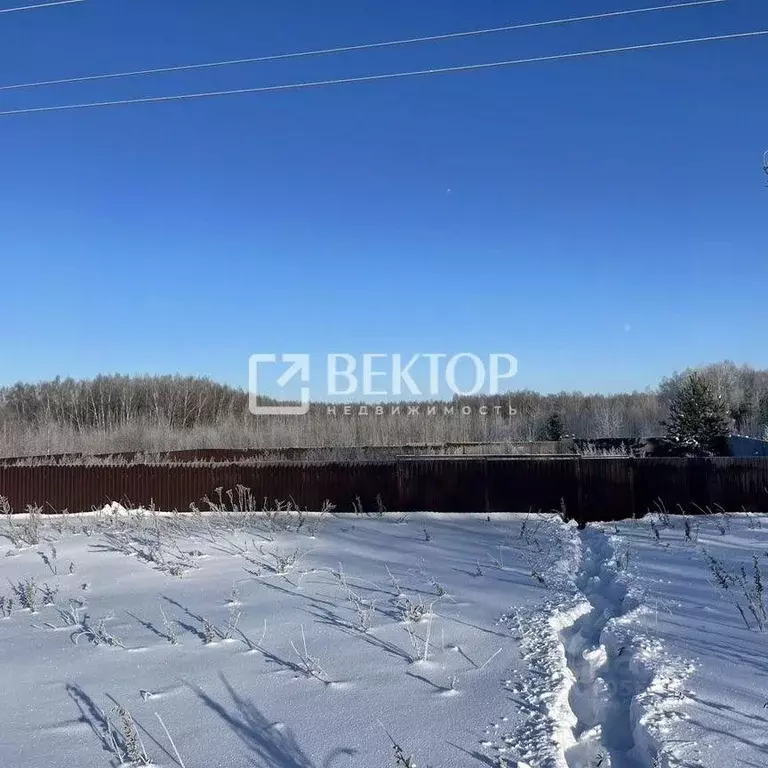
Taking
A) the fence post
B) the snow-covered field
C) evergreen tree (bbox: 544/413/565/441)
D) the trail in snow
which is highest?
evergreen tree (bbox: 544/413/565/441)

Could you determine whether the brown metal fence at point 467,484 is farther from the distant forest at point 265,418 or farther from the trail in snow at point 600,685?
the distant forest at point 265,418

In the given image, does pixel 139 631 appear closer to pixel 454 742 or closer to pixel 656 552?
pixel 454 742

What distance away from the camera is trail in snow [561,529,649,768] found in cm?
280

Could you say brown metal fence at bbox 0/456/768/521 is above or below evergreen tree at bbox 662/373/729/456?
below

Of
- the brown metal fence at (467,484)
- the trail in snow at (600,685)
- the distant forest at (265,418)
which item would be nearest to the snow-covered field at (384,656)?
the trail in snow at (600,685)

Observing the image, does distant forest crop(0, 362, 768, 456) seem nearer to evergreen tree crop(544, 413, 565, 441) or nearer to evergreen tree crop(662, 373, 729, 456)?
evergreen tree crop(544, 413, 565, 441)

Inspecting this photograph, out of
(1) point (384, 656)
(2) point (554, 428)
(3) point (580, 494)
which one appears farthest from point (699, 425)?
(1) point (384, 656)

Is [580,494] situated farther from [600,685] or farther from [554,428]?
[554,428]

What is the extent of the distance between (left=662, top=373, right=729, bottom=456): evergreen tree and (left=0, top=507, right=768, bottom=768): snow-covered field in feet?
39.1

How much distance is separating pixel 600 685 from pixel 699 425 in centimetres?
1666

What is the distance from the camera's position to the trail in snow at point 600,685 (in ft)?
9.20

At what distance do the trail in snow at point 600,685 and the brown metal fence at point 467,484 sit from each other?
397cm

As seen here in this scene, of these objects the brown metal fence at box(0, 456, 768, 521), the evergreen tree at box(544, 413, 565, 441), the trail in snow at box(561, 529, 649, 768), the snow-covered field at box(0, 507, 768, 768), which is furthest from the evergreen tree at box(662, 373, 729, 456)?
the trail in snow at box(561, 529, 649, 768)

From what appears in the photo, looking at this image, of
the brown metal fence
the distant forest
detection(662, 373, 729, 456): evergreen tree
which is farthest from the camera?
the distant forest
